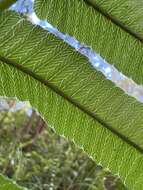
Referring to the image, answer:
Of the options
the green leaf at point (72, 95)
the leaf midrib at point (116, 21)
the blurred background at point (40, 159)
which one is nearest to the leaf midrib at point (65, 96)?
the green leaf at point (72, 95)

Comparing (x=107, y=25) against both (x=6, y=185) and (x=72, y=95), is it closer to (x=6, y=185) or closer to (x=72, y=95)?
(x=72, y=95)

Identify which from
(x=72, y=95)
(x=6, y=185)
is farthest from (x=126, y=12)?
(x=6, y=185)

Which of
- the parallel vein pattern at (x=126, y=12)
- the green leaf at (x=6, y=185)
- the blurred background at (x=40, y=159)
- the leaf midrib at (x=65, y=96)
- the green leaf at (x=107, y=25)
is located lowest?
the green leaf at (x=6, y=185)

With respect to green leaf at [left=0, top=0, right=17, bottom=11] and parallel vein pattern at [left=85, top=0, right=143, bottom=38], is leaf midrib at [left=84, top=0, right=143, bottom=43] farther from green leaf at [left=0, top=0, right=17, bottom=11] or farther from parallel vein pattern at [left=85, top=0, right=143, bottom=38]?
green leaf at [left=0, top=0, right=17, bottom=11]

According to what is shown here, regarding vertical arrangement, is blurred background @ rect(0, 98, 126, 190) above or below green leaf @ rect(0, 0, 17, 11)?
above

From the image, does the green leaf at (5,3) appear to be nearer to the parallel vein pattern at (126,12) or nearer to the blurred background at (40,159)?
the parallel vein pattern at (126,12)

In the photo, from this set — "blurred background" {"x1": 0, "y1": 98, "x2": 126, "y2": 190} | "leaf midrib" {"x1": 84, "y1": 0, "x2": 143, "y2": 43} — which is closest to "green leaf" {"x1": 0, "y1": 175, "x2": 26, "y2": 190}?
"leaf midrib" {"x1": 84, "y1": 0, "x2": 143, "y2": 43}

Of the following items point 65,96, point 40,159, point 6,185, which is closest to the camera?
point 6,185
